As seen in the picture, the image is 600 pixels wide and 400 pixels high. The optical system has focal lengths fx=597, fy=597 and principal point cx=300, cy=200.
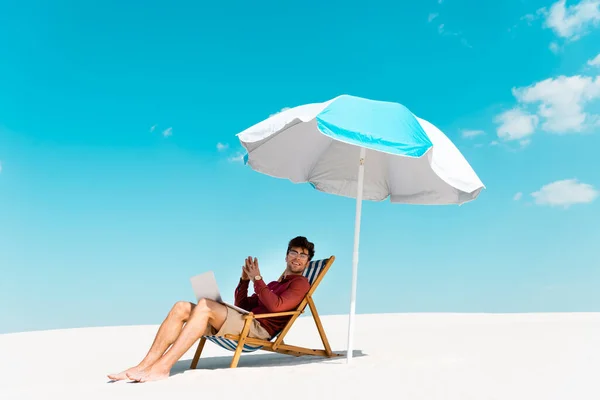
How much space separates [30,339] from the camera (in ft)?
31.7

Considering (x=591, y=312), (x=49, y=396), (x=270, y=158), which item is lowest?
(x=49, y=396)

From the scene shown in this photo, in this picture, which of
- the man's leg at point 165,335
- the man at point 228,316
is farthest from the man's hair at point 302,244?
the man's leg at point 165,335

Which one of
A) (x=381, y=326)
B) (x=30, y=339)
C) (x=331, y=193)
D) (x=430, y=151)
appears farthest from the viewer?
(x=381, y=326)

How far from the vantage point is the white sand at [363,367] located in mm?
4242

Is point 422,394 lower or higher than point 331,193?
lower

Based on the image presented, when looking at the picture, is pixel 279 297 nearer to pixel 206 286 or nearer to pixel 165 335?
pixel 206 286

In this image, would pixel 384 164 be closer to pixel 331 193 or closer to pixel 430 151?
pixel 331 193

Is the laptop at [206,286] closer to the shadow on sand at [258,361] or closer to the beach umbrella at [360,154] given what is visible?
the shadow on sand at [258,361]

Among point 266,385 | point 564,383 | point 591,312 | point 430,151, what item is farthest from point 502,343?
point 591,312

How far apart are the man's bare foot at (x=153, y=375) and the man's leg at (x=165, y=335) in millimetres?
36

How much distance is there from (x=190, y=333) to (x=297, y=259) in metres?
1.32

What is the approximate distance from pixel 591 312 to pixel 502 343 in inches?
278

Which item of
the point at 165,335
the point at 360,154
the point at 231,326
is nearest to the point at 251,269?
the point at 231,326

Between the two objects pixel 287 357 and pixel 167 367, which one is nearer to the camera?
pixel 167 367
